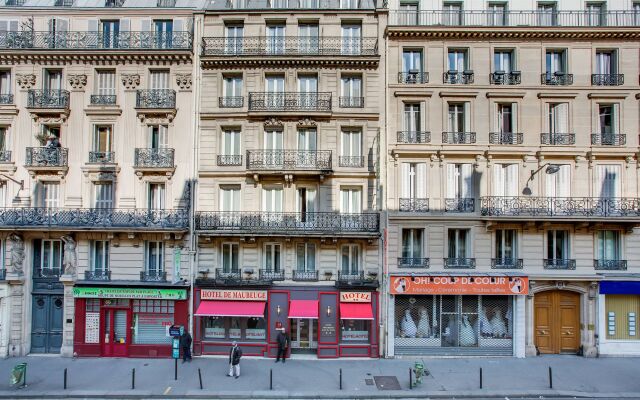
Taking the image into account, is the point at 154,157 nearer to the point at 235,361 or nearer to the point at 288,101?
the point at 288,101

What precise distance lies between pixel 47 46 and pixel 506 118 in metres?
22.3

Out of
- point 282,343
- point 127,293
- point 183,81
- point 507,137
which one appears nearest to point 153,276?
point 127,293

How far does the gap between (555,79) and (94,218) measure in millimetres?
22519

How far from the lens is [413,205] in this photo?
17.4 meters

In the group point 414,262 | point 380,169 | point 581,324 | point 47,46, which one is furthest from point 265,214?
point 581,324

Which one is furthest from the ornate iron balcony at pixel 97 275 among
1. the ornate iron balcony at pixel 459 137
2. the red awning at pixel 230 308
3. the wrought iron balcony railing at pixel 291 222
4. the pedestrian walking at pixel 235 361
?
the ornate iron balcony at pixel 459 137

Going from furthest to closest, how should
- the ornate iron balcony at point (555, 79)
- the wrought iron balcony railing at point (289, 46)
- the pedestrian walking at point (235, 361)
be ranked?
the wrought iron balcony railing at point (289, 46), the ornate iron balcony at point (555, 79), the pedestrian walking at point (235, 361)

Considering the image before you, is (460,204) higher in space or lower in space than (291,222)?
higher

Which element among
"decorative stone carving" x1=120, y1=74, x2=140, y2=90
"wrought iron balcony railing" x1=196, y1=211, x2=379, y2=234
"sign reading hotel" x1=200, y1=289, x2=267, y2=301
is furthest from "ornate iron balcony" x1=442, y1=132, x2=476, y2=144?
"decorative stone carving" x1=120, y1=74, x2=140, y2=90

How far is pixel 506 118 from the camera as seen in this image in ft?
58.5

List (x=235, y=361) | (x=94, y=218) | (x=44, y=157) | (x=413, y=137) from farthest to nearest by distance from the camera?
(x=413, y=137) → (x=44, y=157) → (x=94, y=218) → (x=235, y=361)

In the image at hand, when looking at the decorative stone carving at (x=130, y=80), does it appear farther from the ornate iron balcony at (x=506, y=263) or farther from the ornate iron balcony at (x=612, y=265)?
the ornate iron balcony at (x=612, y=265)

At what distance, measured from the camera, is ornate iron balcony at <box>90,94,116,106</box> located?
1778 centimetres

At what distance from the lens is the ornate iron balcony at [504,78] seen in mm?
17656
